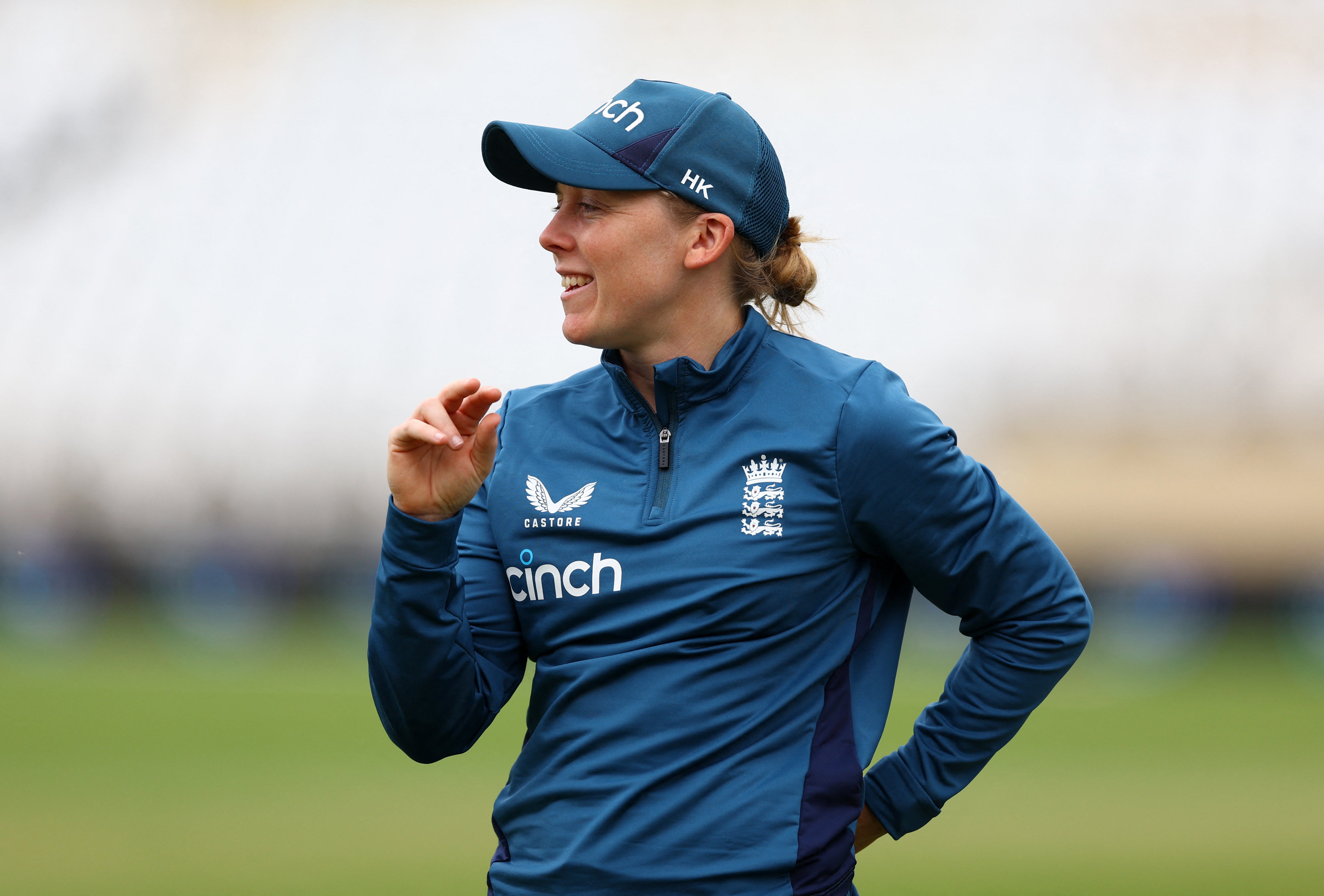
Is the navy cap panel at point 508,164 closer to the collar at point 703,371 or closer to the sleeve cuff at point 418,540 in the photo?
the collar at point 703,371

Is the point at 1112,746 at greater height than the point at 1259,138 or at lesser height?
lesser

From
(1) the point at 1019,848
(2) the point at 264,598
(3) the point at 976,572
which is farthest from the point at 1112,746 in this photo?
(2) the point at 264,598

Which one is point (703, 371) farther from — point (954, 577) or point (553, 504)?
point (954, 577)

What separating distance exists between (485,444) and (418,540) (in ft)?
0.49

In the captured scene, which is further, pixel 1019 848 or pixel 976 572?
pixel 1019 848

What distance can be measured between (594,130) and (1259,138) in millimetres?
18333

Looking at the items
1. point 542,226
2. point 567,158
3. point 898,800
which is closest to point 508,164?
point 567,158

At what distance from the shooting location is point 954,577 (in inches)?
78.7

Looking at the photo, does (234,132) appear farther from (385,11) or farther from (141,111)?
(385,11)

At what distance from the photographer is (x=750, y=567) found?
6.22 feet

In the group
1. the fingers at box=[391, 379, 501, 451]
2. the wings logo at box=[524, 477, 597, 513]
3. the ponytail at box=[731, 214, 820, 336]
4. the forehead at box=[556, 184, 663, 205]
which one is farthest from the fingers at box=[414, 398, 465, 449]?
the ponytail at box=[731, 214, 820, 336]

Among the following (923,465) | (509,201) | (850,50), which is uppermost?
(850,50)

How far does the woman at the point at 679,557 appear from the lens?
1851 mm

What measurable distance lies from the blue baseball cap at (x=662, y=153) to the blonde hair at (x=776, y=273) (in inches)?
0.8
